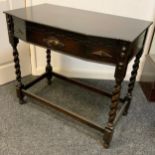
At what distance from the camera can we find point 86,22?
125cm

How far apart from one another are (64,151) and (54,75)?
773mm

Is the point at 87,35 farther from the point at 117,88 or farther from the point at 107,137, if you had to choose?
the point at 107,137

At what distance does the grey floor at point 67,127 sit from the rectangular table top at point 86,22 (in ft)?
2.39

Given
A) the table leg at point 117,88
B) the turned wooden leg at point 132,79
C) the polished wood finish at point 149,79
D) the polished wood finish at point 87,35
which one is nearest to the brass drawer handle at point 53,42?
the polished wood finish at point 87,35

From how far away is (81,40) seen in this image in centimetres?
112

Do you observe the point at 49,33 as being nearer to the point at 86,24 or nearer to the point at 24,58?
the point at 86,24

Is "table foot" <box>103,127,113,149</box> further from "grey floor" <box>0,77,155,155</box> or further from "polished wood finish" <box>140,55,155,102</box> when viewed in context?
"polished wood finish" <box>140,55,155,102</box>

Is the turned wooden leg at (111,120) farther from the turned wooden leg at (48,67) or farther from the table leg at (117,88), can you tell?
the turned wooden leg at (48,67)

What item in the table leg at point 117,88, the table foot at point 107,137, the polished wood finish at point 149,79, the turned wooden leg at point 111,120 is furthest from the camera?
the polished wood finish at point 149,79

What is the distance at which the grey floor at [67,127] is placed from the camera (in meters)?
1.34

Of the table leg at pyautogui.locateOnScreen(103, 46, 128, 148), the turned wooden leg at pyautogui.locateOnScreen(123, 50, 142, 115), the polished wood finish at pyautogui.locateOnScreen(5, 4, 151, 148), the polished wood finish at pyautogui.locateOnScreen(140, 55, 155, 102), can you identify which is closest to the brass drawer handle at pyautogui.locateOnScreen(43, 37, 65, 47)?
the polished wood finish at pyautogui.locateOnScreen(5, 4, 151, 148)

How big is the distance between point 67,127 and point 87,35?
0.73m

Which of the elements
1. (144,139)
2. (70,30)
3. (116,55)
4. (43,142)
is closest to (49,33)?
(70,30)

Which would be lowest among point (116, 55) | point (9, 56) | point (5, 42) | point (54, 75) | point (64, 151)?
point (64, 151)
